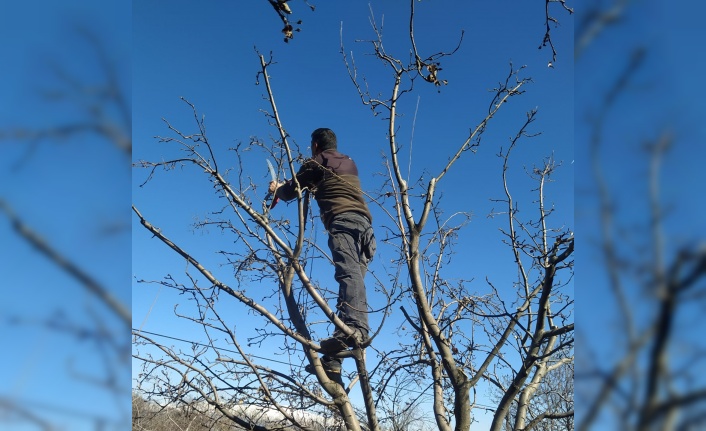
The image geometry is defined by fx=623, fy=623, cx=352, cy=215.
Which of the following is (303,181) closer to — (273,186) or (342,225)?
(273,186)

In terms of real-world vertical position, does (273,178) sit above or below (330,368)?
above

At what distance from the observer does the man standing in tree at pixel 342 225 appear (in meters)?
2.81

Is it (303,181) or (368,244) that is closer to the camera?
(303,181)

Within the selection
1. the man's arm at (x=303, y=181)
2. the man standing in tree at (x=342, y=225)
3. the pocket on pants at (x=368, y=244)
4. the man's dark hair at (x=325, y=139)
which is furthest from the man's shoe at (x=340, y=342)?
the man's dark hair at (x=325, y=139)

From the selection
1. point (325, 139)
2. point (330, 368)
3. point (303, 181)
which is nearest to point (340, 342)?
point (330, 368)

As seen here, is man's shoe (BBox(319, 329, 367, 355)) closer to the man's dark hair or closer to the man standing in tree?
the man standing in tree

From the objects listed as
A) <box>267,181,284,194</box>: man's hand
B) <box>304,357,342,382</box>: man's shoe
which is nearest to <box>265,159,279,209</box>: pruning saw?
Result: <box>267,181,284,194</box>: man's hand

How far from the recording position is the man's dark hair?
10.8 feet

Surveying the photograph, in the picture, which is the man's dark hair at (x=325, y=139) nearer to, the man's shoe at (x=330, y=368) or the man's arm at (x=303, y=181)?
the man's arm at (x=303, y=181)

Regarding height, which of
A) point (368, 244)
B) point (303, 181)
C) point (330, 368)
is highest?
point (303, 181)

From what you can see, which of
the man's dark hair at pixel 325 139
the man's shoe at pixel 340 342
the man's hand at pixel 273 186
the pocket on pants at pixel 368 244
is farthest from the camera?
the man's dark hair at pixel 325 139

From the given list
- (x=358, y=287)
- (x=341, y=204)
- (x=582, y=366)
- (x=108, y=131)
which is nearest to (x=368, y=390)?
(x=358, y=287)

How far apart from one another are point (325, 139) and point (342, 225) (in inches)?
21.4

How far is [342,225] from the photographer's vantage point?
3008mm
